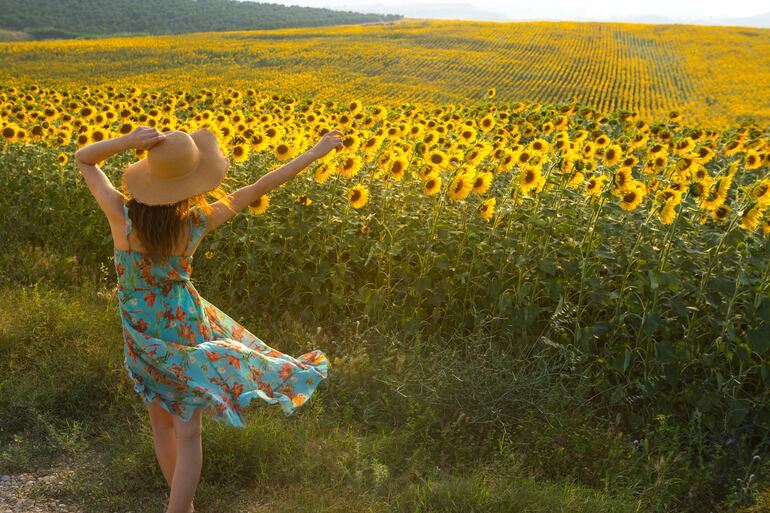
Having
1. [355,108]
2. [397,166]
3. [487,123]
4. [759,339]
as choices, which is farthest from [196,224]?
[487,123]

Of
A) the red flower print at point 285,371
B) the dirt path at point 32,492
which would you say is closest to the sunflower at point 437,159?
the red flower print at point 285,371

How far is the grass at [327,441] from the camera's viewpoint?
10.4 ft

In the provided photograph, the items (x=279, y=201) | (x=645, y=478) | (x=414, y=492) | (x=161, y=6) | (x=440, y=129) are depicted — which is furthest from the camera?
(x=161, y=6)

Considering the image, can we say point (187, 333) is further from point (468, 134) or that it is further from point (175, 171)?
point (468, 134)

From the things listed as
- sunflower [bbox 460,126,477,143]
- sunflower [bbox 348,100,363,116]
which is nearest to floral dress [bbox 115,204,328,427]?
sunflower [bbox 460,126,477,143]

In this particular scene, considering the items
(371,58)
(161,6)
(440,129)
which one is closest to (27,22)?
(161,6)

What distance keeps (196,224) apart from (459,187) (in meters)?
2.21

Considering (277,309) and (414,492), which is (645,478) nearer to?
(414,492)

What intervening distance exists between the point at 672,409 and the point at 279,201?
2939 mm

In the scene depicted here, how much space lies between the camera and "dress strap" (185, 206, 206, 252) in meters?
2.87

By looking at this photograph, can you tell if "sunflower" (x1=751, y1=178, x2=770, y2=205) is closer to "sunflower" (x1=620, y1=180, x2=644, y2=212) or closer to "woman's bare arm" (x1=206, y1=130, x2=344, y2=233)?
"sunflower" (x1=620, y1=180, x2=644, y2=212)

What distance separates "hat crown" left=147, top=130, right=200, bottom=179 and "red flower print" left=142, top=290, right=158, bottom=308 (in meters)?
0.46

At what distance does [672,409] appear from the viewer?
4016mm

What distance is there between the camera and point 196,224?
288 centimetres
